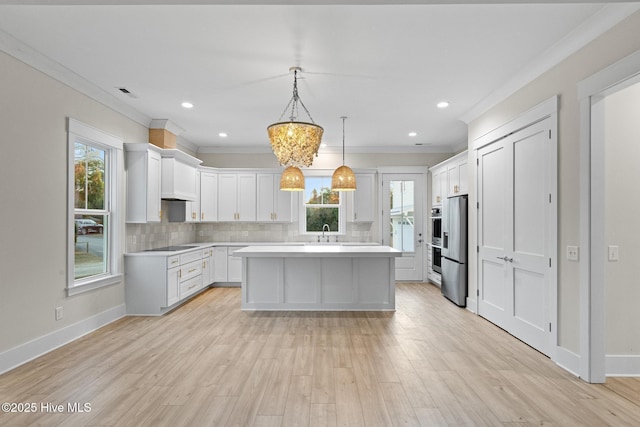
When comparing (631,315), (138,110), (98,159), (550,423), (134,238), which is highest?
(138,110)

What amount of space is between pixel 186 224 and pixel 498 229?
5.54 m

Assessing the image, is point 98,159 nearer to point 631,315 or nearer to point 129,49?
point 129,49

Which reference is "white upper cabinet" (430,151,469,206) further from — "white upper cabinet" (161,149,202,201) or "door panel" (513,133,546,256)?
"white upper cabinet" (161,149,202,201)

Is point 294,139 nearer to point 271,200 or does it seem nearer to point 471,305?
point 471,305

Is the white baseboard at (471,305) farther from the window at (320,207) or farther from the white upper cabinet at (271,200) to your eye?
the white upper cabinet at (271,200)

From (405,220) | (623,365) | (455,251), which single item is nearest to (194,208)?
(405,220)

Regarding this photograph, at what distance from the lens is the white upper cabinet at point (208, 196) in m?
7.00

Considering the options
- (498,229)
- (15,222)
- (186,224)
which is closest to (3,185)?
(15,222)

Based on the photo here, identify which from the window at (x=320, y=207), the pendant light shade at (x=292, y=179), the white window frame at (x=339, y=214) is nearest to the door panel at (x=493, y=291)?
the pendant light shade at (x=292, y=179)

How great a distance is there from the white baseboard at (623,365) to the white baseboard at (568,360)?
0.68 feet

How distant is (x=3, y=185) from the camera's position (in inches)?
116

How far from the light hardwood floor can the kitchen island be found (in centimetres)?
64

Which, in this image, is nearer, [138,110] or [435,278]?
[138,110]

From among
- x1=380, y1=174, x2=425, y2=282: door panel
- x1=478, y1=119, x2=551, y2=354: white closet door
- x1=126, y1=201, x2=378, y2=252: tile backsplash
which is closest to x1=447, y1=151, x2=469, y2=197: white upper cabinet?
x1=478, y1=119, x2=551, y2=354: white closet door
